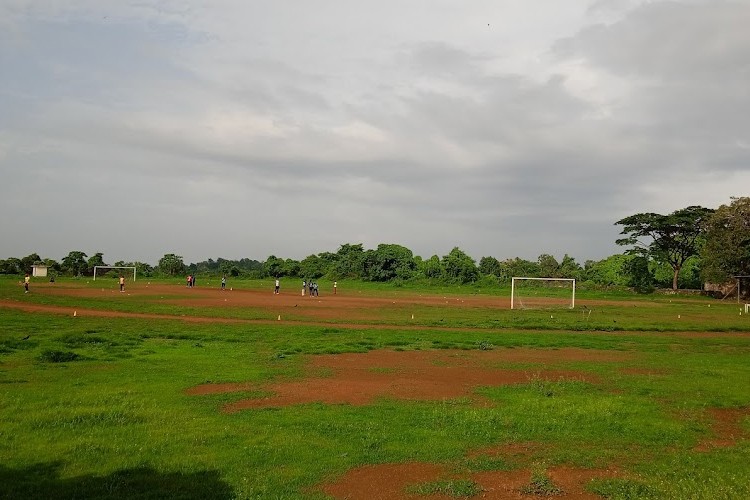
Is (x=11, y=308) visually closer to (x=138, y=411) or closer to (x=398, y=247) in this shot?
(x=138, y=411)

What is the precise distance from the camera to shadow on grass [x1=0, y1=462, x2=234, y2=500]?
702 centimetres

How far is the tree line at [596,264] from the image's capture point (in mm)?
61844

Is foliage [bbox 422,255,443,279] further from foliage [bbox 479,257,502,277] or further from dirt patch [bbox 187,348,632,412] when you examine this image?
dirt patch [bbox 187,348,632,412]

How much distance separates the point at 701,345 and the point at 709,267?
4384 cm

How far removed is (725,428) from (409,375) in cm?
790

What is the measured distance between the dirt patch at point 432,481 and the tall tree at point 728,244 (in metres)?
63.0

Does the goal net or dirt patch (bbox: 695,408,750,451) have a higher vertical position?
the goal net

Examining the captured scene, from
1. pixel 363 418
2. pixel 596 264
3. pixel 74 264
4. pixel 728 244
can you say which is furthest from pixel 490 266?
pixel 363 418

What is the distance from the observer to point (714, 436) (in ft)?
33.7

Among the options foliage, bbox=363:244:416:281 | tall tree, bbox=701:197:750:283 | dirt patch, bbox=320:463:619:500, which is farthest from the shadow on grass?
foliage, bbox=363:244:416:281

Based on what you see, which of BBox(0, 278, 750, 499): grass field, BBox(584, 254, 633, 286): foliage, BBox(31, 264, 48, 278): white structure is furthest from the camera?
BBox(584, 254, 633, 286): foliage

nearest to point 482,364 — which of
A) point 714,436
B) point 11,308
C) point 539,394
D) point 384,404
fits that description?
point 539,394

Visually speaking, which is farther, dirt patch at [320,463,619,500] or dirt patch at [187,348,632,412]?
dirt patch at [187,348,632,412]

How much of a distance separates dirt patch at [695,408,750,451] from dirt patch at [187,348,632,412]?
13.0 ft
